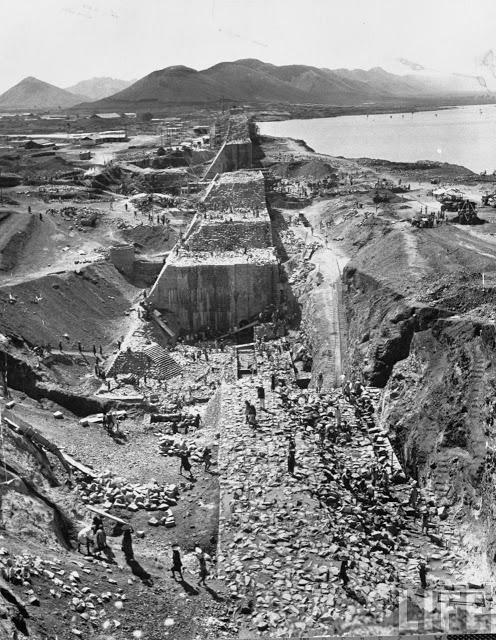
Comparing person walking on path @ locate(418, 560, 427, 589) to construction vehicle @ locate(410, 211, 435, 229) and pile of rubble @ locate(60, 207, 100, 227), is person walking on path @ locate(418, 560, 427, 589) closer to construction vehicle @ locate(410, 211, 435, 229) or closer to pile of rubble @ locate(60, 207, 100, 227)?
construction vehicle @ locate(410, 211, 435, 229)

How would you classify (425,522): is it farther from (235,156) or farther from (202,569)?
(235,156)

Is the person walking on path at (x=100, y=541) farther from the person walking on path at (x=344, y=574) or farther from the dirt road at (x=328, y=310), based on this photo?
the dirt road at (x=328, y=310)

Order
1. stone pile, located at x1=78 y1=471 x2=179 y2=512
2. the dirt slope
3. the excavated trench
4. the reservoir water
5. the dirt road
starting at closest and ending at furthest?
the excavated trench < stone pile, located at x1=78 y1=471 x2=179 y2=512 < the dirt road < the dirt slope < the reservoir water

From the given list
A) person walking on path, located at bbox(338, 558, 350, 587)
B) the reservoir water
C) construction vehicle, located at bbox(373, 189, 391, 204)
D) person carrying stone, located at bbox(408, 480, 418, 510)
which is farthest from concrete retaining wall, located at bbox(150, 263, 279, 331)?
the reservoir water

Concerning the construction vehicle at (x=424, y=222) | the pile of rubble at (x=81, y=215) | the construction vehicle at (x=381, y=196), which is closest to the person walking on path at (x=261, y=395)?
the construction vehicle at (x=424, y=222)

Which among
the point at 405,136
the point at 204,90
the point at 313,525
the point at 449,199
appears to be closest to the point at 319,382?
the point at 313,525

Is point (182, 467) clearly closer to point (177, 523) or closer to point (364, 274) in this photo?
point (177, 523)

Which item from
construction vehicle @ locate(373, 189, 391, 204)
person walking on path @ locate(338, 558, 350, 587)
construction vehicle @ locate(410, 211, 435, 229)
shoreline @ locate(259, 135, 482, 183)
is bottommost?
person walking on path @ locate(338, 558, 350, 587)
